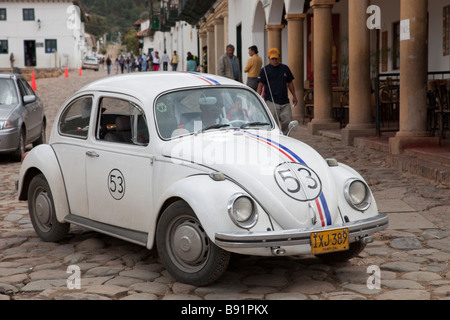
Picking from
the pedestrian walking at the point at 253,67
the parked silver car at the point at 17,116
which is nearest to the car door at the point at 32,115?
the parked silver car at the point at 17,116

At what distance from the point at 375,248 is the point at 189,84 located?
81.8 inches

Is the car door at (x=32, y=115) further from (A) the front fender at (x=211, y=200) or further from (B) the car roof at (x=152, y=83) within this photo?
(A) the front fender at (x=211, y=200)

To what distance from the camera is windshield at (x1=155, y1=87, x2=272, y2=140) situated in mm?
5486

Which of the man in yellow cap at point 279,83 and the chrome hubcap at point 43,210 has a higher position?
Result: the man in yellow cap at point 279,83

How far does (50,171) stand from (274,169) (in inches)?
90.4

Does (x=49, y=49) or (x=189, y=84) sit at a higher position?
(x=49, y=49)

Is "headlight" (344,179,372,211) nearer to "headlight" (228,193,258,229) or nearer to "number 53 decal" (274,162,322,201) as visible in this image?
"number 53 decal" (274,162,322,201)

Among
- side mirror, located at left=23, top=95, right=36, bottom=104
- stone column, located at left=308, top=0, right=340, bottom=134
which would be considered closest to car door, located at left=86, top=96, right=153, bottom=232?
side mirror, located at left=23, top=95, right=36, bottom=104

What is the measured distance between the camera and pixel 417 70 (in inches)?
406

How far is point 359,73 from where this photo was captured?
12.8 m

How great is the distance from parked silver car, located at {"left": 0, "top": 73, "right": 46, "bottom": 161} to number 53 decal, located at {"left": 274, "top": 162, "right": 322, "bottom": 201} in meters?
7.89

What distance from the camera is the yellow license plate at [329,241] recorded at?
459cm
